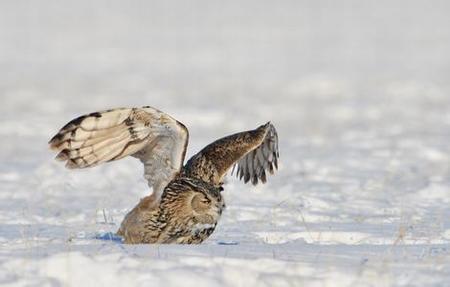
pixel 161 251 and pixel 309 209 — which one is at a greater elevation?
pixel 161 251

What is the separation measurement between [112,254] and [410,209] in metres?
4.88

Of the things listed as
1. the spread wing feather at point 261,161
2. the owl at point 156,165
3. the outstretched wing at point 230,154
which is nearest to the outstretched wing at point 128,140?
the owl at point 156,165

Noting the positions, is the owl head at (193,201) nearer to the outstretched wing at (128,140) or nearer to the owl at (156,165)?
the owl at (156,165)

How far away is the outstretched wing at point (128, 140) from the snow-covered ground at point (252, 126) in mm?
591

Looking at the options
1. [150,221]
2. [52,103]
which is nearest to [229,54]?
[52,103]

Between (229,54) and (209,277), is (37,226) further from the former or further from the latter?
(229,54)

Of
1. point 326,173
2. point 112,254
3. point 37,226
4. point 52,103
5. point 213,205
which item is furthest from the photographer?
point 52,103

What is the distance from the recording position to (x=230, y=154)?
27.8 ft

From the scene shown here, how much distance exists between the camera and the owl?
7.31 m

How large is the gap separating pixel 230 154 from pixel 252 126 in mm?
11491

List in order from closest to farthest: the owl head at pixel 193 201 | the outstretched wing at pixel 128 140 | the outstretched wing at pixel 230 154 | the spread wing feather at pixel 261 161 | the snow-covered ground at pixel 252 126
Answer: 1. the snow-covered ground at pixel 252 126
2. the outstretched wing at pixel 128 140
3. the owl head at pixel 193 201
4. the outstretched wing at pixel 230 154
5. the spread wing feather at pixel 261 161

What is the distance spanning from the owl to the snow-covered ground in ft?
1.33

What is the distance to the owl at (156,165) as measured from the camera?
7309mm

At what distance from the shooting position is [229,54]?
36062mm
